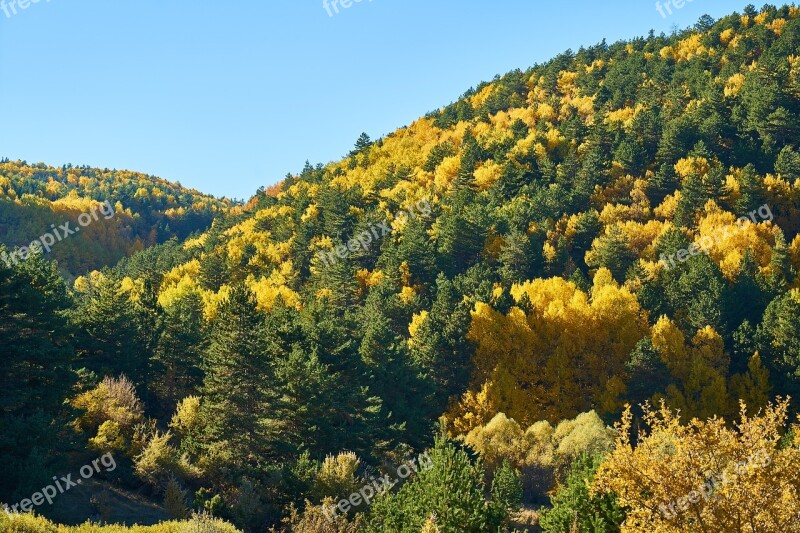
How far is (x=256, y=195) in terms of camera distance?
15988 cm

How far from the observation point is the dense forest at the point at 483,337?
24.7 meters

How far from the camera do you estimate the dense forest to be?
81.1ft

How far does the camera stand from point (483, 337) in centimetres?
6431

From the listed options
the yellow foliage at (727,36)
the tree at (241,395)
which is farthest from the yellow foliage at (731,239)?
the yellow foliage at (727,36)

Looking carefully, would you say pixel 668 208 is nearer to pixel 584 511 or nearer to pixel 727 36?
pixel 727 36

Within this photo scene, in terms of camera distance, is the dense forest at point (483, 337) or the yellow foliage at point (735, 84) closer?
the dense forest at point (483, 337)

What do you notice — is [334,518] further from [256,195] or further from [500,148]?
[256,195]

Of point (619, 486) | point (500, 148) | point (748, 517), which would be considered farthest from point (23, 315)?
point (500, 148)

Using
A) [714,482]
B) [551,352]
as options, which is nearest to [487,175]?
[551,352]

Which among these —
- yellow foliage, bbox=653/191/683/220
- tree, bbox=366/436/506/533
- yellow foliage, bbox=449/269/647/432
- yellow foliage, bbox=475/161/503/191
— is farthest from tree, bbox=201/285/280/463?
yellow foliage, bbox=475/161/503/191

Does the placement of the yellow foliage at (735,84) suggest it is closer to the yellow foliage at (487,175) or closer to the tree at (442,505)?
the yellow foliage at (487,175)

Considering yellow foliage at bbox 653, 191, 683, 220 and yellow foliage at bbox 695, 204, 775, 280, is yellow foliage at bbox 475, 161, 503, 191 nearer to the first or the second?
yellow foliage at bbox 653, 191, 683, 220

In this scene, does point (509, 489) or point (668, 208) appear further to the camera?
point (668, 208)

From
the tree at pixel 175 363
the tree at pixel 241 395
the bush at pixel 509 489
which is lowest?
the bush at pixel 509 489
